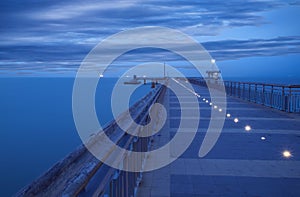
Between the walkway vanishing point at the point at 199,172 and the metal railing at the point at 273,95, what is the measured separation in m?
4.43

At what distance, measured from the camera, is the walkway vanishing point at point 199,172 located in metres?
2.07

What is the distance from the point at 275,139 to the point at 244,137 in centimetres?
85

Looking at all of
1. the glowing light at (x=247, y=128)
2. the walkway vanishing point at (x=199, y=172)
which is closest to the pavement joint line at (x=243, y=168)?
the walkway vanishing point at (x=199, y=172)

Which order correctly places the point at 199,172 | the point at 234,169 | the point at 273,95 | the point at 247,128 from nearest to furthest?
the point at 199,172, the point at 234,169, the point at 247,128, the point at 273,95

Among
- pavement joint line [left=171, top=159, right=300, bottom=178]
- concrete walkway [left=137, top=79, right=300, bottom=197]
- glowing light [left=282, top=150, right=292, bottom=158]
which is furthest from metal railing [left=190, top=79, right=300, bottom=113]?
pavement joint line [left=171, top=159, right=300, bottom=178]

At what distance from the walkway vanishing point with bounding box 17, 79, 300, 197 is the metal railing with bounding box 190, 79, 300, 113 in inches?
174

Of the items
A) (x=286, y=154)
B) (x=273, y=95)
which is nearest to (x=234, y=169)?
(x=286, y=154)

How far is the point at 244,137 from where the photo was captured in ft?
31.3

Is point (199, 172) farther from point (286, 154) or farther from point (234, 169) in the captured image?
point (286, 154)

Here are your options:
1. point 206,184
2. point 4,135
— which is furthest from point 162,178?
point 4,135

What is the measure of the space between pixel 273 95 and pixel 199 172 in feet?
39.0

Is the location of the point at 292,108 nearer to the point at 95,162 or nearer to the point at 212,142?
the point at 212,142

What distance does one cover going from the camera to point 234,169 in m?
6.30

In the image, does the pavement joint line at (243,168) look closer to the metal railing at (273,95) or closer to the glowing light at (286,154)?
the glowing light at (286,154)
